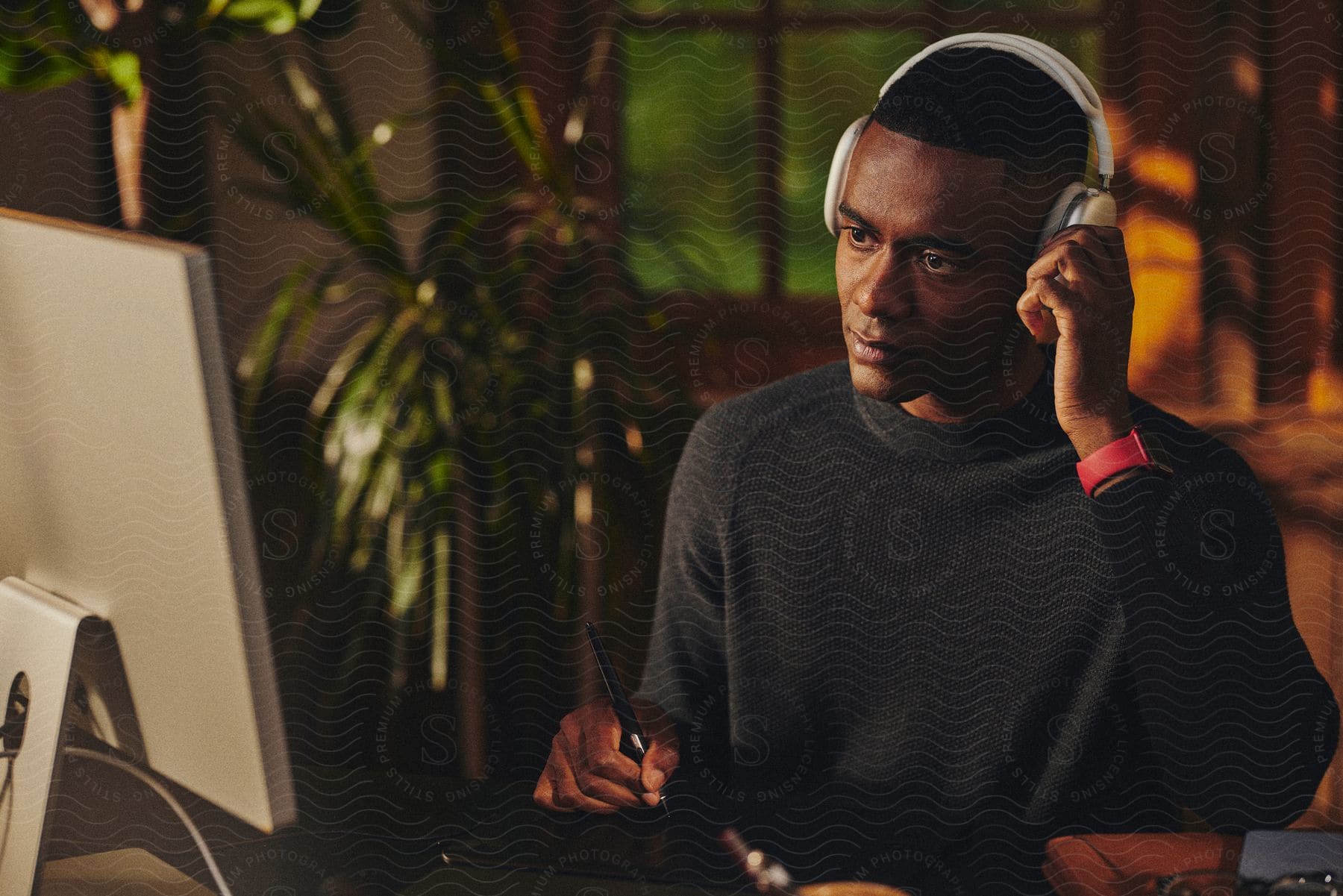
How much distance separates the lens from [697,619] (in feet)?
2.65

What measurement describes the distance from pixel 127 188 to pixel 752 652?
2.35 ft

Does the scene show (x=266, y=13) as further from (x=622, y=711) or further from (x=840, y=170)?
(x=622, y=711)

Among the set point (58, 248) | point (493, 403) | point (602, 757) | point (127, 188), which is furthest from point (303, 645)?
point (58, 248)

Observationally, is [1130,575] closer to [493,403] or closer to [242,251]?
[493,403]

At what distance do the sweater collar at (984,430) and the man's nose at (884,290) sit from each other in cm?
8

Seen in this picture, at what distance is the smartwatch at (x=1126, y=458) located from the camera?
0.65 m

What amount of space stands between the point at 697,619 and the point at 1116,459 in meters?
0.32

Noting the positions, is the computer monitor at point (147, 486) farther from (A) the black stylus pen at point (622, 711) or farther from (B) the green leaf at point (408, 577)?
(B) the green leaf at point (408, 577)

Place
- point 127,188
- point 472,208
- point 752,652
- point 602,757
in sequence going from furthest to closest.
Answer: point 472,208 → point 127,188 → point 752,652 → point 602,757

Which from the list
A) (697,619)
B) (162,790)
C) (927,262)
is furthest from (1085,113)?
(162,790)

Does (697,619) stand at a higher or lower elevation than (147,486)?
lower

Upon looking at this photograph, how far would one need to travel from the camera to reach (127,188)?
0.99 m

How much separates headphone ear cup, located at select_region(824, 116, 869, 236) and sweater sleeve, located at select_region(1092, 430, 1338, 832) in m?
0.25

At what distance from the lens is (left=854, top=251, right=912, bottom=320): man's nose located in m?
0.69
